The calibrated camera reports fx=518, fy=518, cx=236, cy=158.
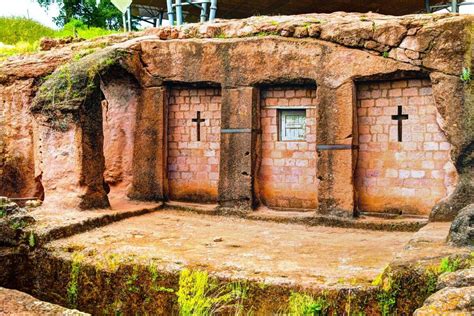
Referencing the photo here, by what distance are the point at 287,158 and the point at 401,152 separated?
1.88m

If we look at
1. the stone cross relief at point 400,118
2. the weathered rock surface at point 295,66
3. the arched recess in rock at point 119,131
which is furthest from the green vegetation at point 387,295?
the arched recess in rock at point 119,131

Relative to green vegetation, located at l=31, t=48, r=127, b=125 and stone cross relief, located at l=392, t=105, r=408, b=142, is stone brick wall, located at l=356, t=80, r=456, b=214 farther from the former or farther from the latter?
green vegetation, located at l=31, t=48, r=127, b=125

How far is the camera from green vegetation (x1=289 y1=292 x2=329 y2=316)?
15.9 feet

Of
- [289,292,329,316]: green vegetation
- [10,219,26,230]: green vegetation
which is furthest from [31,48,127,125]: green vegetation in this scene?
[289,292,329,316]: green vegetation

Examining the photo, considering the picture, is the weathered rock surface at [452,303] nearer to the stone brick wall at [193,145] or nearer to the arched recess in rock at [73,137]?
the arched recess in rock at [73,137]

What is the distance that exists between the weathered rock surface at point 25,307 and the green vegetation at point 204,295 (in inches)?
60.2

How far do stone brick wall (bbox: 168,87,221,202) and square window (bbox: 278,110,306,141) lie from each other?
3.93 ft

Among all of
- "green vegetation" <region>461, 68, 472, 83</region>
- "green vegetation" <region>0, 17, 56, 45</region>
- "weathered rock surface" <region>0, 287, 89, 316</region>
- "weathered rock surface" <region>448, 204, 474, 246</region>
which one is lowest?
"weathered rock surface" <region>0, 287, 89, 316</region>

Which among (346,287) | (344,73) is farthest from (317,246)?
(344,73)

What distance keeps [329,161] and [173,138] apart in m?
3.14

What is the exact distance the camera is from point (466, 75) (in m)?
7.26

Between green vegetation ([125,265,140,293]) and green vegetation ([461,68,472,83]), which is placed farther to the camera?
green vegetation ([461,68,472,83])

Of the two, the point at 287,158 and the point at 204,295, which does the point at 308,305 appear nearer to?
the point at 204,295

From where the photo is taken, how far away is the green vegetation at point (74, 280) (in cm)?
627
